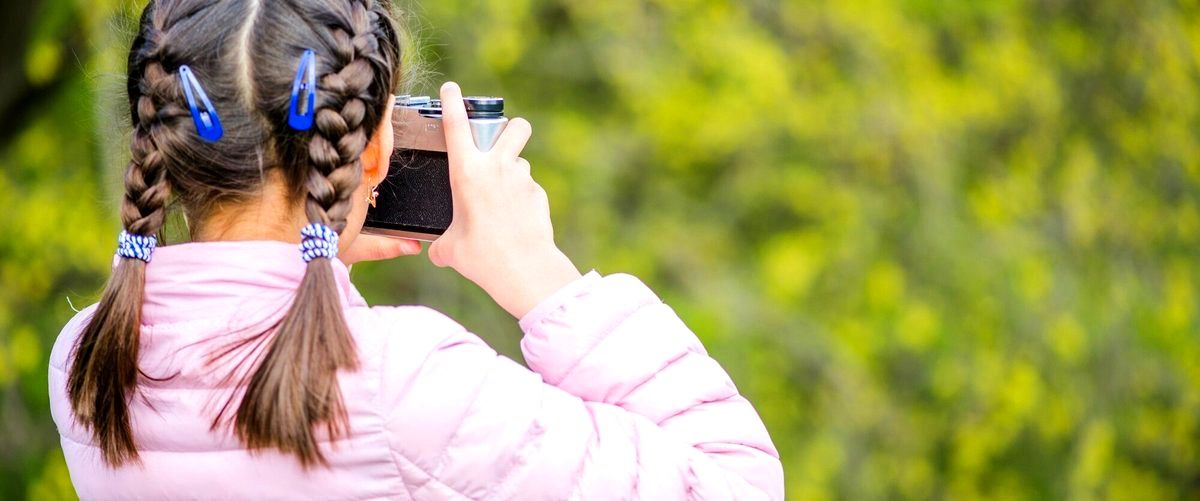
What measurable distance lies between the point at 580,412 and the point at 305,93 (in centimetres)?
33

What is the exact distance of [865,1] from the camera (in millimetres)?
3855

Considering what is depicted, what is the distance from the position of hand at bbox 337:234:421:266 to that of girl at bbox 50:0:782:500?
8.5 inches

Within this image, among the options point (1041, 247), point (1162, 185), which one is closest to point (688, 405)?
point (1041, 247)

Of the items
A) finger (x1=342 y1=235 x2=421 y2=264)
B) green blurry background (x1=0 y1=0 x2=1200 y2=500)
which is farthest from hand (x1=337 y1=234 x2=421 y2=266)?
green blurry background (x1=0 y1=0 x2=1200 y2=500)

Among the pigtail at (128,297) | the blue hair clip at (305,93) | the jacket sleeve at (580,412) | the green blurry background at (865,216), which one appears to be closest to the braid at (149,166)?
the pigtail at (128,297)

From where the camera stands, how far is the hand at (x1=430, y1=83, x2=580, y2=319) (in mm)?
1117

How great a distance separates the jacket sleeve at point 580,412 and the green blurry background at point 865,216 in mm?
1986

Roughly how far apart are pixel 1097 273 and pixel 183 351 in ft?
12.8

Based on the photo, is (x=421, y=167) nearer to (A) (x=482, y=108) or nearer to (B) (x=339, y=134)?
(A) (x=482, y=108)

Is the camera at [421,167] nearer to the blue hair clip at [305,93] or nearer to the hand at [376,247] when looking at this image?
the hand at [376,247]

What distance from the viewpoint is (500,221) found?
1.12 metres

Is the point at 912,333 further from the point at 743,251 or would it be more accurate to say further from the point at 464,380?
the point at 464,380

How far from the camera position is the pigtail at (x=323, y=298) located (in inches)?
35.9

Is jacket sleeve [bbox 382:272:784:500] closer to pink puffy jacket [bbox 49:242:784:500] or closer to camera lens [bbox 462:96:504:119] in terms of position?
pink puffy jacket [bbox 49:242:784:500]
